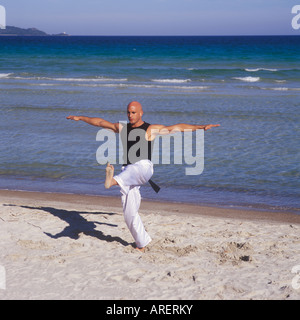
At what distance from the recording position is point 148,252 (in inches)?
259

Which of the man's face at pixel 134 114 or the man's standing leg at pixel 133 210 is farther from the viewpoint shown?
the man's standing leg at pixel 133 210

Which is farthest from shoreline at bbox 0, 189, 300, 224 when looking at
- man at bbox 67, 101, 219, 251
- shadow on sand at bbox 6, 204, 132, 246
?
man at bbox 67, 101, 219, 251

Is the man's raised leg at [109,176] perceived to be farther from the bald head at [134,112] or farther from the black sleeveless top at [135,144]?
the bald head at [134,112]

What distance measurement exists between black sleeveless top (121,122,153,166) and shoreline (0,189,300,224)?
2417 millimetres

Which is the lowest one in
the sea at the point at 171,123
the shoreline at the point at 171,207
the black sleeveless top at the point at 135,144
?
the shoreline at the point at 171,207

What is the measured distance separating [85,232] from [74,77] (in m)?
28.7

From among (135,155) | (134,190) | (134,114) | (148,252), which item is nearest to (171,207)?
(148,252)

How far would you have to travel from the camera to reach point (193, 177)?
1066 cm

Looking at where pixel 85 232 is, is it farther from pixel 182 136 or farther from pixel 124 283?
pixel 182 136


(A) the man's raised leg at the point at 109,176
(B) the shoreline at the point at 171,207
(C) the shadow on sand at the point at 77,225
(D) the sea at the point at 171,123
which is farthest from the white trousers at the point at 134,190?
(D) the sea at the point at 171,123

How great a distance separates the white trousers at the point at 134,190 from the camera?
6.22 m

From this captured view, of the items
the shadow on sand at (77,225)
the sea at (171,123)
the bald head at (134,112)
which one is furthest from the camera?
the sea at (171,123)

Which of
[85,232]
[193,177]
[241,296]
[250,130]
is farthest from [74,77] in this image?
[241,296]

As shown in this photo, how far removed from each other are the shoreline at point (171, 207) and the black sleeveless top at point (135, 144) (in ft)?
7.93
